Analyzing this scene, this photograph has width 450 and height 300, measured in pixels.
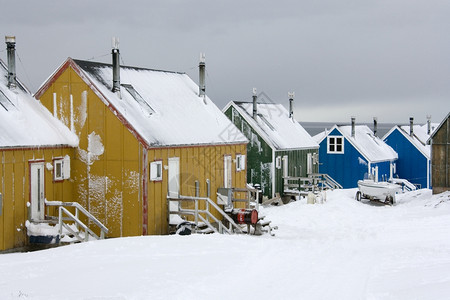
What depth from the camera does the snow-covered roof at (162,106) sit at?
21125 millimetres

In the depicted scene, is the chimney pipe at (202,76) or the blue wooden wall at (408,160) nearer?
the chimney pipe at (202,76)

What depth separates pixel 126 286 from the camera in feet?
37.4

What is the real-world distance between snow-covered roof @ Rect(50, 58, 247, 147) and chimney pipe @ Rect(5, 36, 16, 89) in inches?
83.1

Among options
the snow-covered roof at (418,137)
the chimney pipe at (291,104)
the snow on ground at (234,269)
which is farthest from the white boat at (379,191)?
the snow-covered roof at (418,137)

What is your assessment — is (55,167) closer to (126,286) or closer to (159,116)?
(159,116)

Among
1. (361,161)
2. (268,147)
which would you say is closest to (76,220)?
(268,147)

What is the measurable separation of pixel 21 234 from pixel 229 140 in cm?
1021

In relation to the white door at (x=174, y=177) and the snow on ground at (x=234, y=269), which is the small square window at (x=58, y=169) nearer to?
the white door at (x=174, y=177)

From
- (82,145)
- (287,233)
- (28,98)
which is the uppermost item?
(28,98)

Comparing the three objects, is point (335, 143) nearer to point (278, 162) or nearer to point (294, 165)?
point (294, 165)

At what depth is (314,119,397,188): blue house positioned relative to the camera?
4603cm

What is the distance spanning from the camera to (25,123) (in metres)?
19.9

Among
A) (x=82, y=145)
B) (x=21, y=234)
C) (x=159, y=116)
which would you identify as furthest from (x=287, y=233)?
(x=21, y=234)

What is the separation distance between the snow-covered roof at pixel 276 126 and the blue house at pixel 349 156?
4.65m
